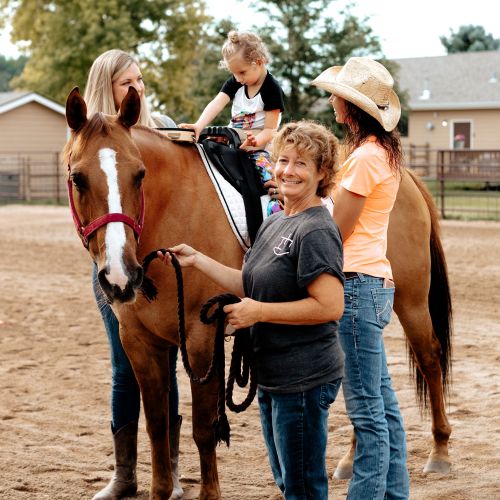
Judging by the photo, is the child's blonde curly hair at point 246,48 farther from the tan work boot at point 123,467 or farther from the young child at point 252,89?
the tan work boot at point 123,467

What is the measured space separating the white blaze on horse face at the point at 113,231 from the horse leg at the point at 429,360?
199 cm

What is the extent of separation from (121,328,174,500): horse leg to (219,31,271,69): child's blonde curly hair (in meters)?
1.53

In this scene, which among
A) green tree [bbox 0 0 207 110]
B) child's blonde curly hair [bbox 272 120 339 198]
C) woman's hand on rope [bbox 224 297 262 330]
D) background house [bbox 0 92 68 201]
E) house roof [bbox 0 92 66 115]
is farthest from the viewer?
green tree [bbox 0 0 207 110]

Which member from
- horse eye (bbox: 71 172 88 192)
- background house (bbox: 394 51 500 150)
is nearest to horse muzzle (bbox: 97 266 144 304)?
horse eye (bbox: 71 172 88 192)

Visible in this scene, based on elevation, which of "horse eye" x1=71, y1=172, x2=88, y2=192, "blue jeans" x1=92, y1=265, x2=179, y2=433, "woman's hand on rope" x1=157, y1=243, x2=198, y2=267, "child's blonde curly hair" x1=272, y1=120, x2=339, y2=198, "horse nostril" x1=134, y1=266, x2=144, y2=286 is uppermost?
"child's blonde curly hair" x1=272, y1=120, x2=339, y2=198

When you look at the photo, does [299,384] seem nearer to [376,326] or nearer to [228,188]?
[376,326]

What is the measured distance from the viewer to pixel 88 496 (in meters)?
3.91

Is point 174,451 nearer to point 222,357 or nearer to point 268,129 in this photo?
point 222,357

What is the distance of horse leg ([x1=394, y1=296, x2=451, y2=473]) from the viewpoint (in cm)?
430

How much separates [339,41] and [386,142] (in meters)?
28.0

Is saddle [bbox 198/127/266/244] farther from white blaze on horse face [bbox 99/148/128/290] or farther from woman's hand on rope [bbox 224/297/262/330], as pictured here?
woman's hand on rope [bbox 224/297/262/330]

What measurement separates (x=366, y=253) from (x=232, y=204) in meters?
0.80

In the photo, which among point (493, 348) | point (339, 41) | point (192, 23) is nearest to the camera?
point (493, 348)

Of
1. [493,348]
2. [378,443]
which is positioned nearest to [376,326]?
[378,443]
